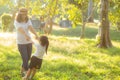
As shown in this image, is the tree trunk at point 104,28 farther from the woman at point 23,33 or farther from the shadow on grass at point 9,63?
the woman at point 23,33

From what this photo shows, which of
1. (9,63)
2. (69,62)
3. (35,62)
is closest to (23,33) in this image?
(35,62)

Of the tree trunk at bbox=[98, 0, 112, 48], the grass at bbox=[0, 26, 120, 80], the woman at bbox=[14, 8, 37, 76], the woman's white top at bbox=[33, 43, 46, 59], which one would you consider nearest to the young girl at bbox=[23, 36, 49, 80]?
the woman's white top at bbox=[33, 43, 46, 59]

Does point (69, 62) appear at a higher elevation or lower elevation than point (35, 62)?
lower

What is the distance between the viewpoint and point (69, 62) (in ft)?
43.8

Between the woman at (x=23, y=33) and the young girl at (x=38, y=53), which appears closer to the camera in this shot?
the young girl at (x=38, y=53)

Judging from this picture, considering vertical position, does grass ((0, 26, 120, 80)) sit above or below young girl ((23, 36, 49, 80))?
below

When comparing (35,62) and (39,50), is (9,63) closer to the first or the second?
(35,62)

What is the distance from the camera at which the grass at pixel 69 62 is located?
37.1 feet

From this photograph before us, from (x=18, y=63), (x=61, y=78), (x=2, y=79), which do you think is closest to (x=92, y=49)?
(x=18, y=63)

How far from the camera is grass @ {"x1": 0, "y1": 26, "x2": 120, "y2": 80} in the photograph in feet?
37.1

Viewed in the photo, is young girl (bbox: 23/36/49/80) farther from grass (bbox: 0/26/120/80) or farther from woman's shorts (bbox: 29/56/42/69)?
grass (bbox: 0/26/120/80)

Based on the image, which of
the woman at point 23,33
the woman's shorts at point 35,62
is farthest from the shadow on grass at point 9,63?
the woman's shorts at point 35,62

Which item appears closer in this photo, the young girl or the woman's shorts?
the young girl

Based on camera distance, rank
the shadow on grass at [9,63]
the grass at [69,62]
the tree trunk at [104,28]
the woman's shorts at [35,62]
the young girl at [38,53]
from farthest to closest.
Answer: the tree trunk at [104,28] < the grass at [69,62] < the shadow on grass at [9,63] < the woman's shorts at [35,62] < the young girl at [38,53]
